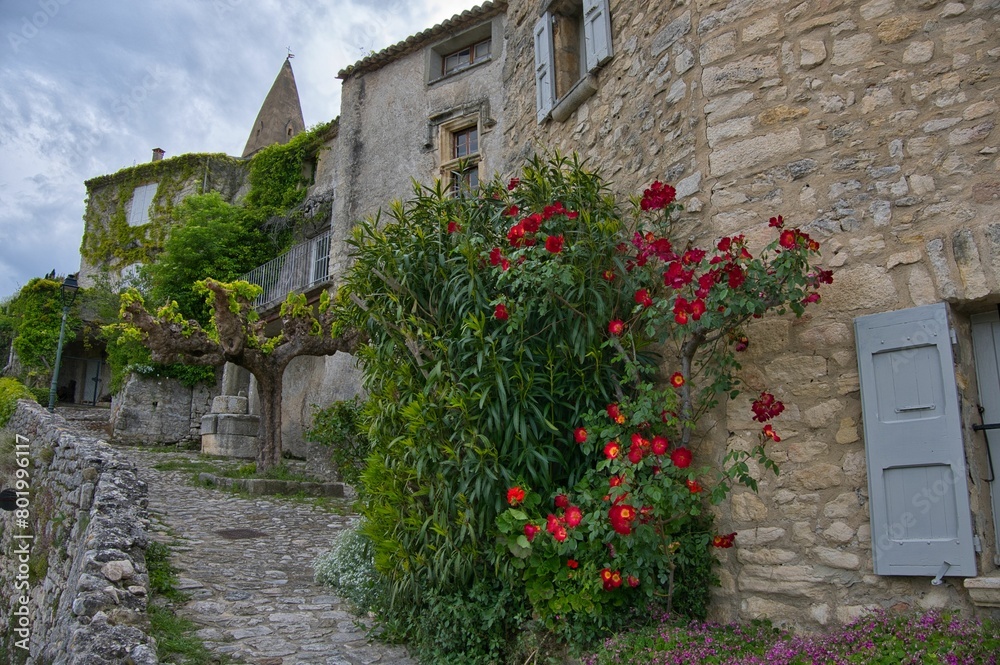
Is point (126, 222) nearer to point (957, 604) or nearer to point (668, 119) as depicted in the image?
point (668, 119)

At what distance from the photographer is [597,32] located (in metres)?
5.43

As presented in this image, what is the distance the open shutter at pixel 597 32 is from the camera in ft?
17.4

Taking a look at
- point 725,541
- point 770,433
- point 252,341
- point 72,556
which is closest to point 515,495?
point 725,541

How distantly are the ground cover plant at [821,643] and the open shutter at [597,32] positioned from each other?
386 centimetres

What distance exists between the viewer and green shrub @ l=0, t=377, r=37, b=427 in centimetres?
1045

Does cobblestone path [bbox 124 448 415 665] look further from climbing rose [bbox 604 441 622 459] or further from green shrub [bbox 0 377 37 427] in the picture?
green shrub [bbox 0 377 37 427]

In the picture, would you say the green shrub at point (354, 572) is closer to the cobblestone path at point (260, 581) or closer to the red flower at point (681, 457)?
the cobblestone path at point (260, 581)

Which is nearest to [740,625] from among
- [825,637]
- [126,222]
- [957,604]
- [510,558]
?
[825,637]

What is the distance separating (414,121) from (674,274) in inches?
474

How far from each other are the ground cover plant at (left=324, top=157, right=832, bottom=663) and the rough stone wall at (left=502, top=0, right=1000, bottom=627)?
0.17 m

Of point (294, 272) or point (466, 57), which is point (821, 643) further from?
point (294, 272)

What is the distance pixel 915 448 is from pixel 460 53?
43.4 feet

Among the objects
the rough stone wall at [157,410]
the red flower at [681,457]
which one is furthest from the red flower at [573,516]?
the rough stone wall at [157,410]

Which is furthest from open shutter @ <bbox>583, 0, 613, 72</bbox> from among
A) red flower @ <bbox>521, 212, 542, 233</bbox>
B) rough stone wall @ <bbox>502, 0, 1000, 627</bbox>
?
red flower @ <bbox>521, 212, 542, 233</bbox>
